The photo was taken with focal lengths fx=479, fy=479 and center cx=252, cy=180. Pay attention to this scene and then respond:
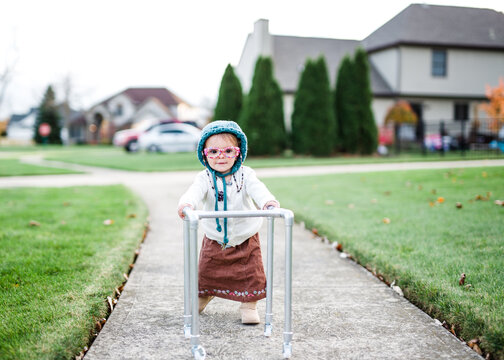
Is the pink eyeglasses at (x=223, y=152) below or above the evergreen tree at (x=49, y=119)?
below

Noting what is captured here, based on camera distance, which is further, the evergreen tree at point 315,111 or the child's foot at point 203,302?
the evergreen tree at point 315,111

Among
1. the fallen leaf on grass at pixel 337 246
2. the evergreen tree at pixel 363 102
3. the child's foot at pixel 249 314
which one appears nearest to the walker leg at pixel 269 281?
the child's foot at pixel 249 314

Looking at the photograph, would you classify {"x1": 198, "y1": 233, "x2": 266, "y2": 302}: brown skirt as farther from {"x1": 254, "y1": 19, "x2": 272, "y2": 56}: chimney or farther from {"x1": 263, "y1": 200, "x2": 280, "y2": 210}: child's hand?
{"x1": 254, "y1": 19, "x2": 272, "y2": 56}: chimney

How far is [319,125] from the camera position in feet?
58.3

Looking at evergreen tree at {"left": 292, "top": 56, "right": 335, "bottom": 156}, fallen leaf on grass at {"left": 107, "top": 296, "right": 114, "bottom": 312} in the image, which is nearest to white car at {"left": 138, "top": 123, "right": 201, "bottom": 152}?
evergreen tree at {"left": 292, "top": 56, "right": 335, "bottom": 156}

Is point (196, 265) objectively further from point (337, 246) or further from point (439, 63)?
point (439, 63)

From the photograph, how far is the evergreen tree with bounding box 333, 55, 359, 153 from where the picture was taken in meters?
18.4

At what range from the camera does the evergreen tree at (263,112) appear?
17.7 m

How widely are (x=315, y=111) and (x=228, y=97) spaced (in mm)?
3416

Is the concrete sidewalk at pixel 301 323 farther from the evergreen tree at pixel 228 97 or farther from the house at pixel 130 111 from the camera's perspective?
the house at pixel 130 111

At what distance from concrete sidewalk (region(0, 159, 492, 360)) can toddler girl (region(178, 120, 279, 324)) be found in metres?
0.22

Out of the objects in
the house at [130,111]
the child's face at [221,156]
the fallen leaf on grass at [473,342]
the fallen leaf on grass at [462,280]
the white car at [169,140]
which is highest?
the house at [130,111]

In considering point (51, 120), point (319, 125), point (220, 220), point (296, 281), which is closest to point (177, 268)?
point (296, 281)

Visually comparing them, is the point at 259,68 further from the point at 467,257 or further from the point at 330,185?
the point at 467,257
